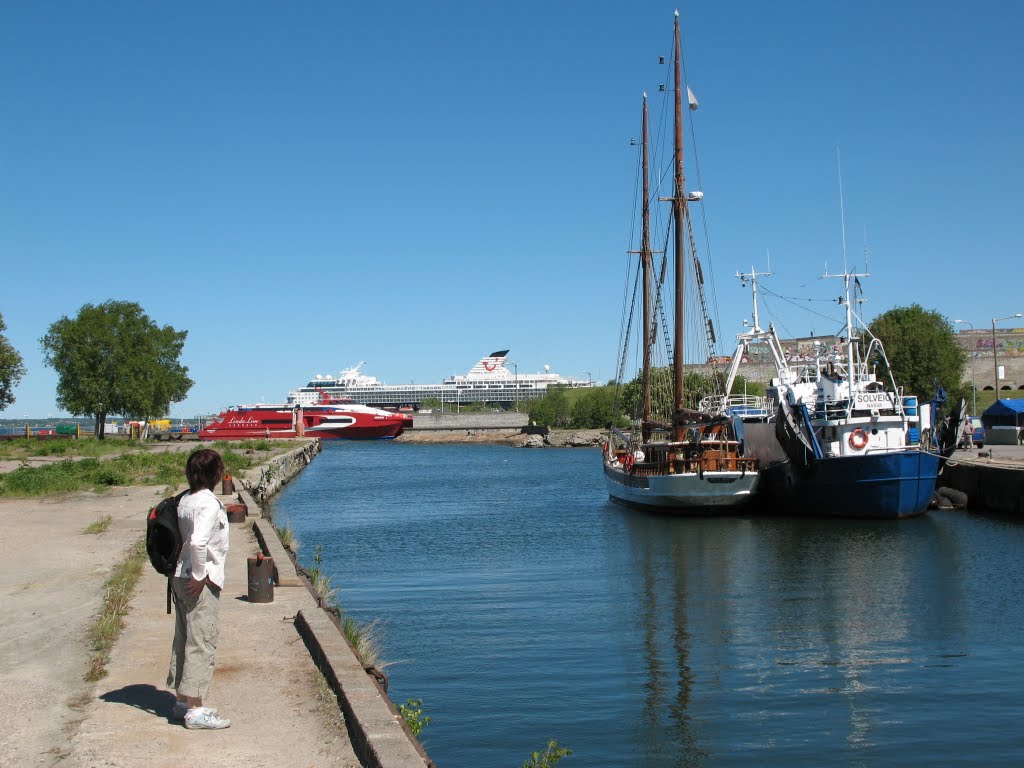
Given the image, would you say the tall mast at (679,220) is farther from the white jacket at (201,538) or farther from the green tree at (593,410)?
the green tree at (593,410)

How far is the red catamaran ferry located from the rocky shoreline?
3.43 metres

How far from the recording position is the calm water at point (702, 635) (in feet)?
39.4

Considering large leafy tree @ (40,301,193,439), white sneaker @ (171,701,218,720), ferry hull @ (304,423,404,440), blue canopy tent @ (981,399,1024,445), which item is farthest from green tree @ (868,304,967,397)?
ferry hull @ (304,423,404,440)

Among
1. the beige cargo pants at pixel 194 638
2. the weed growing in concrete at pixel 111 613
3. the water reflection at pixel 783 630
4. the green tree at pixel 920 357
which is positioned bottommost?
the water reflection at pixel 783 630

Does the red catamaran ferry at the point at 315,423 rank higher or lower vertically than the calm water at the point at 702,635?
higher

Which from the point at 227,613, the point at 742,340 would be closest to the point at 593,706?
the point at 227,613

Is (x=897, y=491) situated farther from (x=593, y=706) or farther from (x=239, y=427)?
(x=239, y=427)

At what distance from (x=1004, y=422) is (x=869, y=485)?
35.4 meters

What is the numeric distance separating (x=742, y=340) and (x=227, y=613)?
36209 mm

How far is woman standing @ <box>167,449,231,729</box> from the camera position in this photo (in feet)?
26.6

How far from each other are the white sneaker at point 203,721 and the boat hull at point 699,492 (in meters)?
30.7

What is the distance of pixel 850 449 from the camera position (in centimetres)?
3603

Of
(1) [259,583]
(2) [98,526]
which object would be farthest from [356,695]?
(2) [98,526]

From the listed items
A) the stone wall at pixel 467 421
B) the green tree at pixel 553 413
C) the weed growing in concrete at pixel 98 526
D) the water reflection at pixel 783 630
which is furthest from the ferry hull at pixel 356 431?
the weed growing in concrete at pixel 98 526
